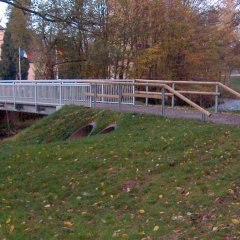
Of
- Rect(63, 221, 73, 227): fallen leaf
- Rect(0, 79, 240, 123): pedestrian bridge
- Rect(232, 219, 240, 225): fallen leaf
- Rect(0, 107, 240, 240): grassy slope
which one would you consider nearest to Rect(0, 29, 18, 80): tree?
Rect(0, 79, 240, 123): pedestrian bridge

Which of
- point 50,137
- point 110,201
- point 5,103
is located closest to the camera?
point 110,201

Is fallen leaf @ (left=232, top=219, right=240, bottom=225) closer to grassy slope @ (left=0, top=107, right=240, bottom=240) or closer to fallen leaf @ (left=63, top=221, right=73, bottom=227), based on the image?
grassy slope @ (left=0, top=107, right=240, bottom=240)

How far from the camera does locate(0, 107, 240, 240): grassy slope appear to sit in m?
7.57

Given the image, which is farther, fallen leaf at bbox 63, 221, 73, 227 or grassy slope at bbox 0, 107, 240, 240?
fallen leaf at bbox 63, 221, 73, 227

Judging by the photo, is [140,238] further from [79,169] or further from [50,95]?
[50,95]

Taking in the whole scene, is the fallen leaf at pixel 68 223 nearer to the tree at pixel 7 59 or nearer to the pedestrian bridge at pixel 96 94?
the pedestrian bridge at pixel 96 94

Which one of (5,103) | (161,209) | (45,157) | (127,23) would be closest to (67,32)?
(127,23)

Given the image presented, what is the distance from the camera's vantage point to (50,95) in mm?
24328

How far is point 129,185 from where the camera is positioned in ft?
32.3

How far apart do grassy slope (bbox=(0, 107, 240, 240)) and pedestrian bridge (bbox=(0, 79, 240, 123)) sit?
2115 millimetres

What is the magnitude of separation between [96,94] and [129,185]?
1062 centimetres

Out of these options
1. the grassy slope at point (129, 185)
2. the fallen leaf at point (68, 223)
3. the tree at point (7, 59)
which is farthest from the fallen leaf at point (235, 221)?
the tree at point (7, 59)

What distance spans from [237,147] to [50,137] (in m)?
8.55

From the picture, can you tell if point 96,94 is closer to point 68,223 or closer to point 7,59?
point 68,223
